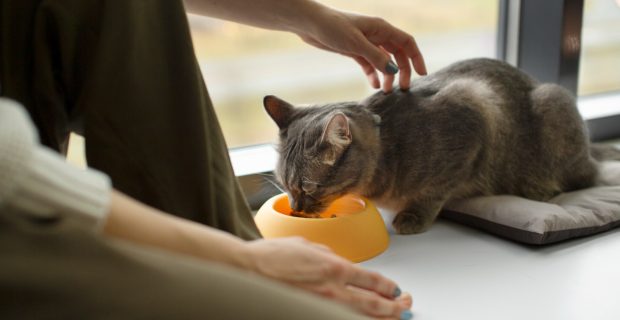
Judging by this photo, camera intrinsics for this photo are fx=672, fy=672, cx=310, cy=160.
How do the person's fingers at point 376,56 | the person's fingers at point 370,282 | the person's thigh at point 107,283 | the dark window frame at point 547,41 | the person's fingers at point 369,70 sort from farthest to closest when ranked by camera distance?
the dark window frame at point 547,41 → the person's fingers at point 369,70 → the person's fingers at point 376,56 → the person's fingers at point 370,282 → the person's thigh at point 107,283

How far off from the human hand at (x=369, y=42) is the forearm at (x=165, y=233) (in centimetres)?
84

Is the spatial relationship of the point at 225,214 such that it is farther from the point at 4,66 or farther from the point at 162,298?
the point at 162,298

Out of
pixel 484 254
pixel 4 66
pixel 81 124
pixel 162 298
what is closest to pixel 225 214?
pixel 81 124

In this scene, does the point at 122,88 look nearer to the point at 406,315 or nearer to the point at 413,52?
the point at 406,315

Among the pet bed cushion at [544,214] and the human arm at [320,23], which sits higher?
the human arm at [320,23]

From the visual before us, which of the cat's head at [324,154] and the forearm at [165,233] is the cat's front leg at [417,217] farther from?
the forearm at [165,233]

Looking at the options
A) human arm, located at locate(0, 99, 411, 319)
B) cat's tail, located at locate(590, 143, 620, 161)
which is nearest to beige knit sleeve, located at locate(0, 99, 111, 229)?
human arm, located at locate(0, 99, 411, 319)

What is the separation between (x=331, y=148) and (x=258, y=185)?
37cm

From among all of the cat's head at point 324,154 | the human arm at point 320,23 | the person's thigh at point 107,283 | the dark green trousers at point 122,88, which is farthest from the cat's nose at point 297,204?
the person's thigh at point 107,283

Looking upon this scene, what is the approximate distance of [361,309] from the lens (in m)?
1.00

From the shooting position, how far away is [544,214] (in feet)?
5.01

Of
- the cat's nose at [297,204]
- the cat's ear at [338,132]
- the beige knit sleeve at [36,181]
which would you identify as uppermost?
the beige knit sleeve at [36,181]

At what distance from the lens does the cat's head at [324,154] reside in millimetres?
1536

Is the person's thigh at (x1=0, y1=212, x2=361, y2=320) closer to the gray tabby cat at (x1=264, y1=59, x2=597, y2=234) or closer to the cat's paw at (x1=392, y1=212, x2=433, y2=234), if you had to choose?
the gray tabby cat at (x1=264, y1=59, x2=597, y2=234)
